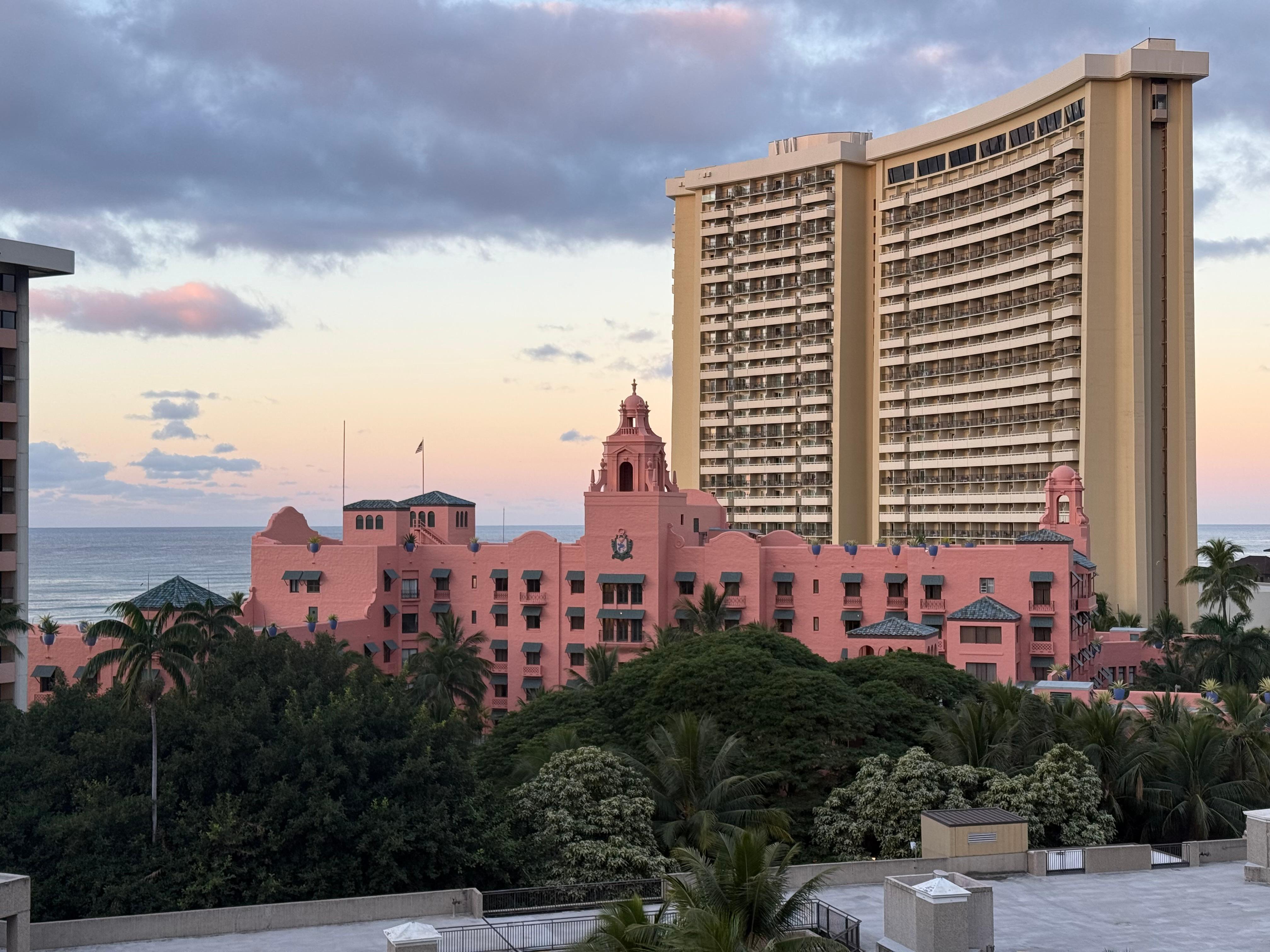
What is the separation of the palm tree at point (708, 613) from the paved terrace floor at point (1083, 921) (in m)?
51.0

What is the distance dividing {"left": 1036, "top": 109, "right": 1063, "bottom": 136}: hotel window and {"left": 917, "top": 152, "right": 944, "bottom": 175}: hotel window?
607 inches

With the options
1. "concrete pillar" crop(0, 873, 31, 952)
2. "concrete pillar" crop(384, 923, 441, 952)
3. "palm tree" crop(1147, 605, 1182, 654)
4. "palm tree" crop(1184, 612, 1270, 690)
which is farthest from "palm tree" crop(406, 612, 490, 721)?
"palm tree" crop(1147, 605, 1182, 654)

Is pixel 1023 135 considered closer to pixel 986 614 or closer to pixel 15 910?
pixel 986 614

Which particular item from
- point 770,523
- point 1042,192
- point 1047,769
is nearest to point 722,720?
point 1047,769

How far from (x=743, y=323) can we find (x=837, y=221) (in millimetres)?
15646

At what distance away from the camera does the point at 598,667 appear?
7294 cm

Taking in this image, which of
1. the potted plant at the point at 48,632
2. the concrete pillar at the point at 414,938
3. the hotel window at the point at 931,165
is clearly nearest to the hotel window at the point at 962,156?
the hotel window at the point at 931,165

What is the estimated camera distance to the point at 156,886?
35.6 metres

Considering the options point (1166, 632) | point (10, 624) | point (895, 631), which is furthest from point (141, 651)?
point (1166, 632)

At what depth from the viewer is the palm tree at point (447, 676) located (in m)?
69.6

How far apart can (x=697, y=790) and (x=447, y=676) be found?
97.9 feet

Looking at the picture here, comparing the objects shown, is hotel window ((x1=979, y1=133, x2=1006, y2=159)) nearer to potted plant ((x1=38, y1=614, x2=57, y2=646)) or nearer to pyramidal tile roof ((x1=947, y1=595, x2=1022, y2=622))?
pyramidal tile roof ((x1=947, y1=595, x2=1022, y2=622))

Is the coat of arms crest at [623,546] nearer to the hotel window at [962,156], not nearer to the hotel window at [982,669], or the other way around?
the hotel window at [982,669]

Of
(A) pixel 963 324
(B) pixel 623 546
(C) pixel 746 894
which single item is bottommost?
(C) pixel 746 894
